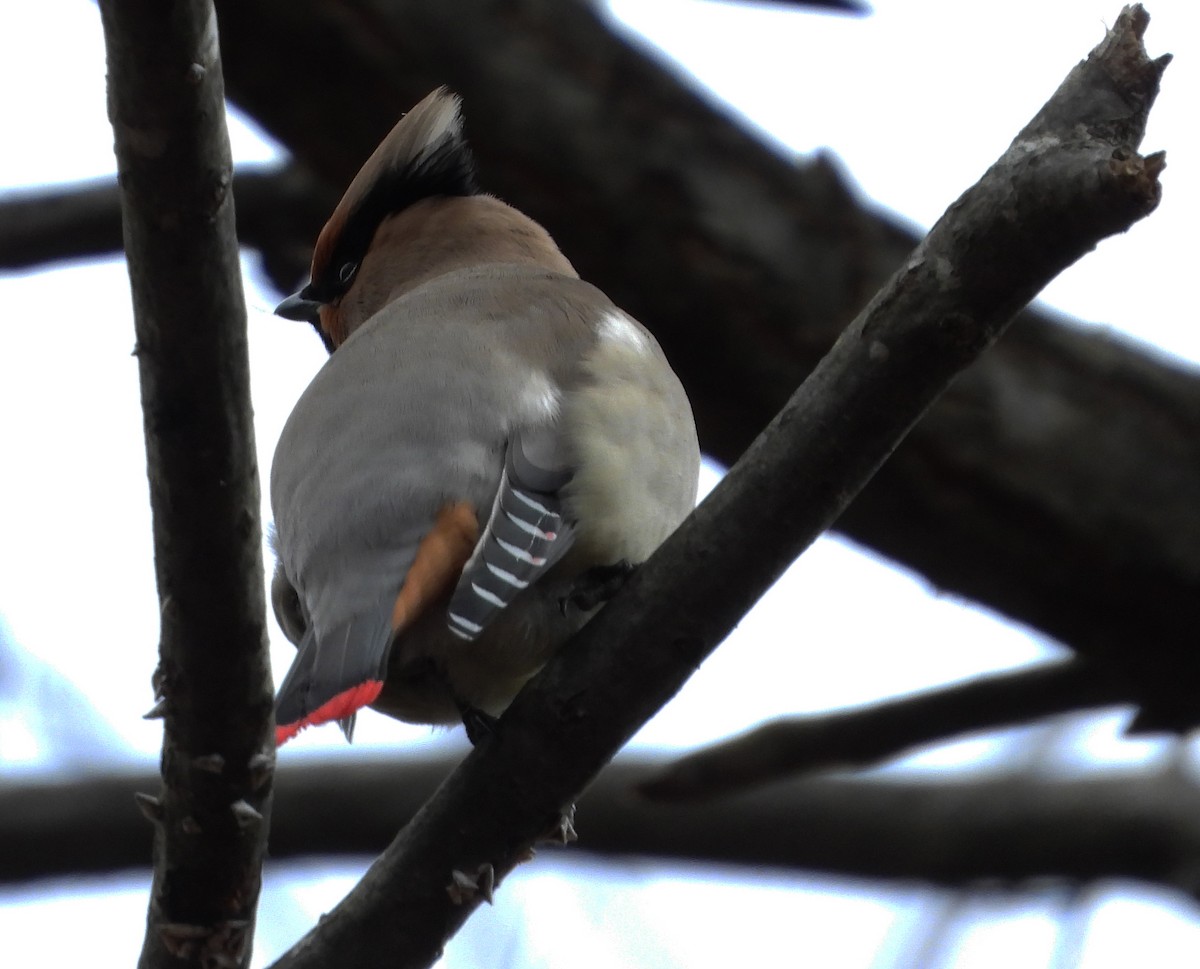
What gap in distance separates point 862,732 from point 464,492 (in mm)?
1631

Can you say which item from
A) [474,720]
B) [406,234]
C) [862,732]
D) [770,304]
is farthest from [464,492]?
[406,234]

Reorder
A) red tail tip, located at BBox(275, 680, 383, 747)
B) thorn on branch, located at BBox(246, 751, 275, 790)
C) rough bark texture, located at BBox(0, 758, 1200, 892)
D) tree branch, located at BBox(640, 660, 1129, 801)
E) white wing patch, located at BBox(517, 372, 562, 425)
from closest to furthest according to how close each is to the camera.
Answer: red tail tip, located at BBox(275, 680, 383, 747) → thorn on branch, located at BBox(246, 751, 275, 790) → white wing patch, located at BBox(517, 372, 562, 425) → tree branch, located at BBox(640, 660, 1129, 801) → rough bark texture, located at BBox(0, 758, 1200, 892)

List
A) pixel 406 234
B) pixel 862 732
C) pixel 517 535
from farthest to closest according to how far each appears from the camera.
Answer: pixel 406 234, pixel 862 732, pixel 517 535

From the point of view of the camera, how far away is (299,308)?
15.6 ft

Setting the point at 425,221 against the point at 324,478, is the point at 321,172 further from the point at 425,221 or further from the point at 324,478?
the point at 324,478

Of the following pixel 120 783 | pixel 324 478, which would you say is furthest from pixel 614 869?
pixel 324 478

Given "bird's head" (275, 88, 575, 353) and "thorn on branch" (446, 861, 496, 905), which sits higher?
"bird's head" (275, 88, 575, 353)

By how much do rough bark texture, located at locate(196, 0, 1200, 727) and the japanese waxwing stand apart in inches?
36.9

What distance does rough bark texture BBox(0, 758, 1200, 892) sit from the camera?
4695mm

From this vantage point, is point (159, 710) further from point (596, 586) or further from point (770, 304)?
point (770, 304)

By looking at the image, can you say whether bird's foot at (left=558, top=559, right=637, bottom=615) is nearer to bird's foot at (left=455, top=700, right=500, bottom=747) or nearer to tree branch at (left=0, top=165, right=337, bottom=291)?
bird's foot at (left=455, top=700, right=500, bottom=747)

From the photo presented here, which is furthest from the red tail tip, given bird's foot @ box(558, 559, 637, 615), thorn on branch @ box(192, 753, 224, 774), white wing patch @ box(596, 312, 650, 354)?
white wing patch @ box(596, 312, 650, 354)

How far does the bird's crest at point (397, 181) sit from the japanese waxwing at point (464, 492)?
79 cm

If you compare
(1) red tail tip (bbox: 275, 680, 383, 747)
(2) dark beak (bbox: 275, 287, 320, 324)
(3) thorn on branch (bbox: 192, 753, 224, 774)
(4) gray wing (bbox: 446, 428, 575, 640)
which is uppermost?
(2) dark beak (bbox: 275, 287, 320, 324)
